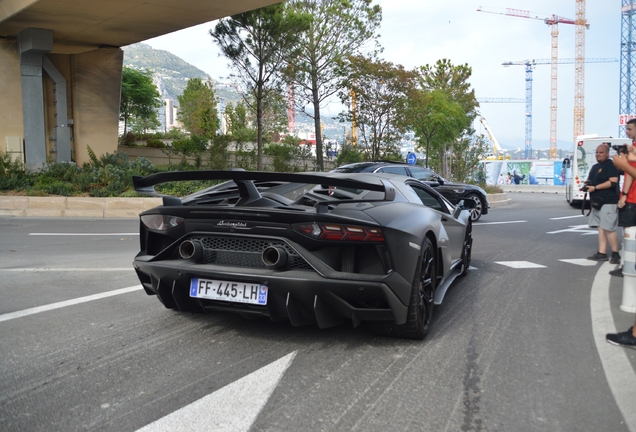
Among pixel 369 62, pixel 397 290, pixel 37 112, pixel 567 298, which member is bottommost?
pixel 567 298

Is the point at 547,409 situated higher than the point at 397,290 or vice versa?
the point at 397,290

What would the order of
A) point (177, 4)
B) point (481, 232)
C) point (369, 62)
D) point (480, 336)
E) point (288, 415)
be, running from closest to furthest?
point (288, 415) < point (480, 336) < point (481, 232) < point (177, 4) < point (369, 62)

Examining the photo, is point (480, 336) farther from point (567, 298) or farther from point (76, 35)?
point (76, 35)

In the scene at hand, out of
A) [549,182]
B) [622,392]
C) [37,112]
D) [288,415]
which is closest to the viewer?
[288,415]

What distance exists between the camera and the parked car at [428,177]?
47.2 ft

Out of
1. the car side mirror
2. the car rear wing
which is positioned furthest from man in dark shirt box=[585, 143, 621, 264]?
the car rear wing

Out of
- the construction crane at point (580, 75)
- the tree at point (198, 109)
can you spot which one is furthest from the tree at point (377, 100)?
the construction crane at point (580, 75)

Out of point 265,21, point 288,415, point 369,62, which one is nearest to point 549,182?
point 369,62

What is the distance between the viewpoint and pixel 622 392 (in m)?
3.50

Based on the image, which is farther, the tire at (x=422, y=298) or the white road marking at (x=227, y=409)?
the tire at (x=422, y=298)

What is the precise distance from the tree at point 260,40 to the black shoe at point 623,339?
18.6m

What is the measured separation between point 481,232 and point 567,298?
6807mm

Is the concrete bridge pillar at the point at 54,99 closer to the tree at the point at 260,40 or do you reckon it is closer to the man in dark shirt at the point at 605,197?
the tree at the point at 260,40

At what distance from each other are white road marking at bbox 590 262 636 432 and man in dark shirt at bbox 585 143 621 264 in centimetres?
258
